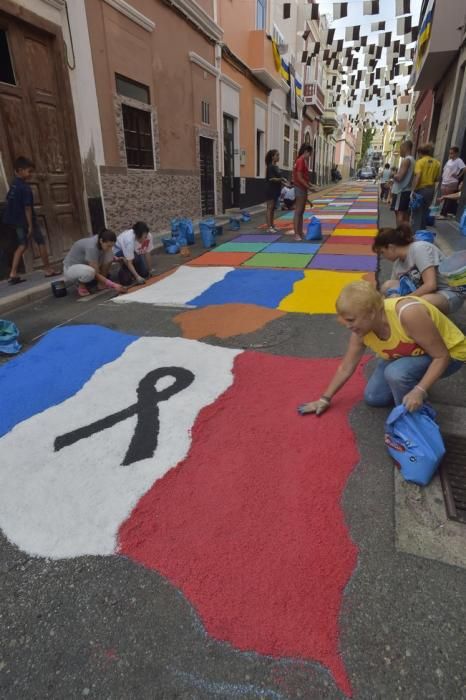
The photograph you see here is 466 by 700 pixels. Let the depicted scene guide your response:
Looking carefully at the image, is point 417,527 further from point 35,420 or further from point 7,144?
point 7,144

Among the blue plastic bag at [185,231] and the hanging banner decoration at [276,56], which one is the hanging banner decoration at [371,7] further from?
the blue plastic bag at [185,231]

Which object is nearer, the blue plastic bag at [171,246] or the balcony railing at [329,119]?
the blue plastic bag at [171,246]

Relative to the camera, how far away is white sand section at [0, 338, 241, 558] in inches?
82.5

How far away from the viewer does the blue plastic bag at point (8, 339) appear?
4.18 metres

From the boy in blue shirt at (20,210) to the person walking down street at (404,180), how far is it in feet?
20.7

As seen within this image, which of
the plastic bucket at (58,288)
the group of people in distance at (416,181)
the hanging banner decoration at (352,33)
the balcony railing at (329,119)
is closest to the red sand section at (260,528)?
the plastic bucket at (58,288)

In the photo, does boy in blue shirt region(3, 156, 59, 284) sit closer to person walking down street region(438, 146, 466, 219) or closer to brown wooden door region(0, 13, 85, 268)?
brown wooden door region(0, 13, 85, 268)

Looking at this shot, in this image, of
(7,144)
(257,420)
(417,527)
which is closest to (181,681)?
(417,527)

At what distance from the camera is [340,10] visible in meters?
12.2

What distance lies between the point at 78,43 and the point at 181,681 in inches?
375

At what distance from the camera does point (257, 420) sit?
2.98m

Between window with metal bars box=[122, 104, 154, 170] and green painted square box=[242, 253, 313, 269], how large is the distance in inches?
164

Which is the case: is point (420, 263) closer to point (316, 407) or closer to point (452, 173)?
point (316, 407)

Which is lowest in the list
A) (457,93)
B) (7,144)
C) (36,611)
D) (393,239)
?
(36,611)
